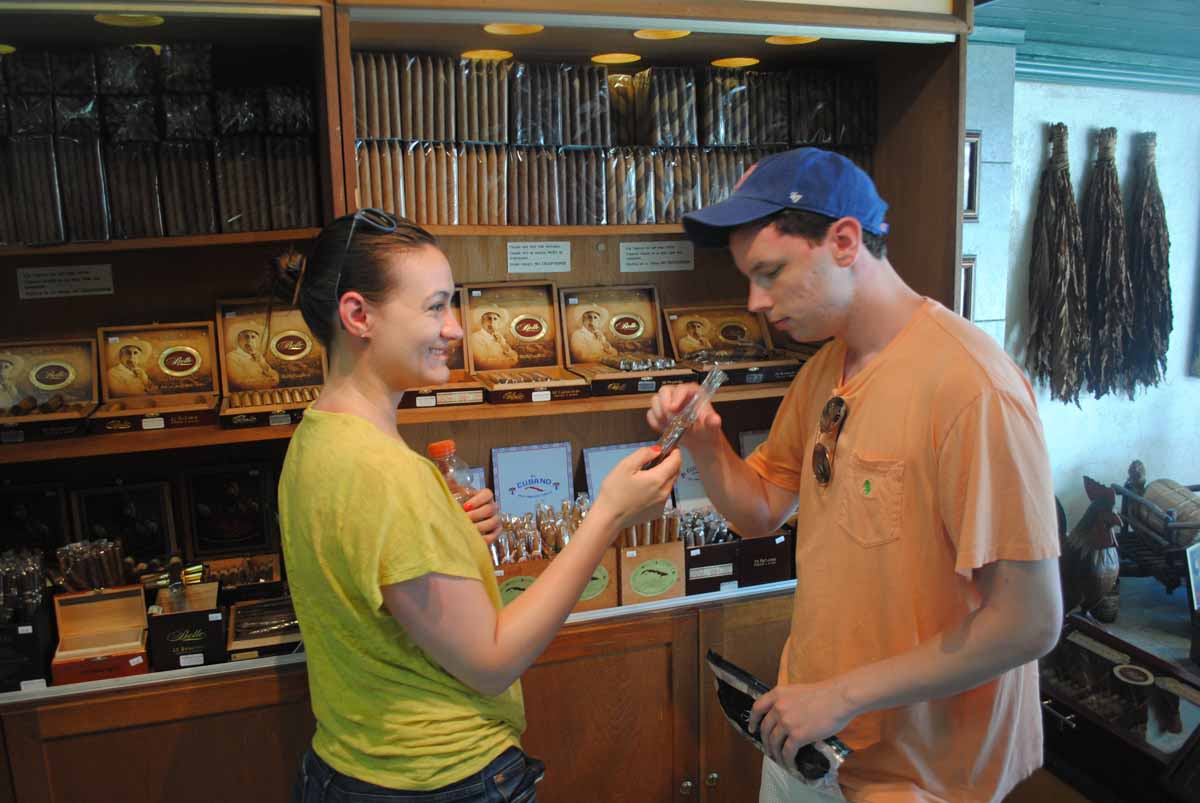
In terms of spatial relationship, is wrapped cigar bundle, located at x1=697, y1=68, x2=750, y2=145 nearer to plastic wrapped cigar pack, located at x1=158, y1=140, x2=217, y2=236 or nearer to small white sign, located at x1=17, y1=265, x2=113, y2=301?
plastic wrapped cigar pack, located at x1=158, y1=140, x2=217, y2=236

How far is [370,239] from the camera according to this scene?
51.6 inches

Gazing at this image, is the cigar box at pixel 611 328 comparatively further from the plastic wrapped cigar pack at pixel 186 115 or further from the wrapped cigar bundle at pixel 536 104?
the plastic wrapped cigar pack at pixel 186 115

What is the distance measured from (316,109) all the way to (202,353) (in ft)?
2.40

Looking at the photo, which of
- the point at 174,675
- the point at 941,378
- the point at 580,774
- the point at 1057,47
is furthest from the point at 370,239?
the point at 1057,47

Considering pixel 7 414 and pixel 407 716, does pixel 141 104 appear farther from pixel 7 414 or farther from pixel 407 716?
pixel 407 716

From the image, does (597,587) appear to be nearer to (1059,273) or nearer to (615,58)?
(615,58)

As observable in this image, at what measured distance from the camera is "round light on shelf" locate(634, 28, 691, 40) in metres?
2.08

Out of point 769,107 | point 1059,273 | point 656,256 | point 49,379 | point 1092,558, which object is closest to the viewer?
point 49,379

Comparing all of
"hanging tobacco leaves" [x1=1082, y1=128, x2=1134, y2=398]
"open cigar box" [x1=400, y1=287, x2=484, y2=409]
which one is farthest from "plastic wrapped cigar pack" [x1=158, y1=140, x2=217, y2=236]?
"hanging tobacco leaves" [x1=1082, y1=128, x2=1134, y2=398]

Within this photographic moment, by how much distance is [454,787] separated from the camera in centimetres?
131

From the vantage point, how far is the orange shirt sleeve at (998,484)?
1.13 m

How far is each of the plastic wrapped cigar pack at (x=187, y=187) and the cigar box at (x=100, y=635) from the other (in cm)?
90

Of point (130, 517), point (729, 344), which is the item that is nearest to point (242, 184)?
point (130, 517)

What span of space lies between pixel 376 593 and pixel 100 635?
122 centimetres
